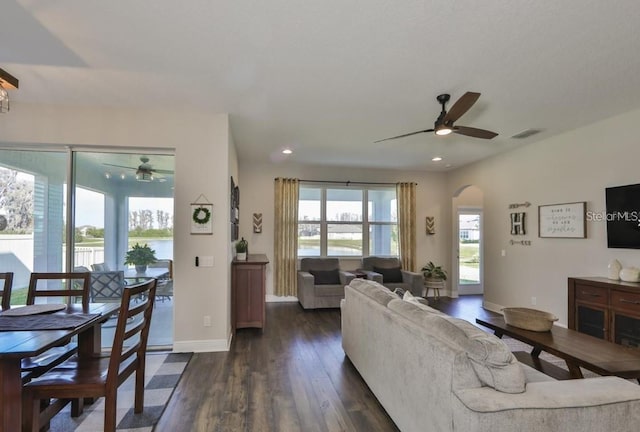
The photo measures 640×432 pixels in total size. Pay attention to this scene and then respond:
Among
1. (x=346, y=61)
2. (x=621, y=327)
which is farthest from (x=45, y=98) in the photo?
(x=621, y=327)

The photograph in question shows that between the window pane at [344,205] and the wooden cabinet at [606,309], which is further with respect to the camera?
the window pane at [344,205]

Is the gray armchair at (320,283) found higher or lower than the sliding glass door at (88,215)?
lower

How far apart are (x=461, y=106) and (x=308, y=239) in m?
4.34

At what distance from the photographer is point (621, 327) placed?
3.29 m

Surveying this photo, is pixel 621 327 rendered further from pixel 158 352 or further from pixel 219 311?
pixel 158 352

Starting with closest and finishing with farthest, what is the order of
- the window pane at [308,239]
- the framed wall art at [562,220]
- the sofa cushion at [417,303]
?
the sofa cushion at [417,303]
the framed wall art at [562,220]
the window pane at [308,239]

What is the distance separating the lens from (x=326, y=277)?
5848 mm

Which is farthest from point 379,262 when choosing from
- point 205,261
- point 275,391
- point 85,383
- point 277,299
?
point 85,383

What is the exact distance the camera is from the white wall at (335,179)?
20.5 ft

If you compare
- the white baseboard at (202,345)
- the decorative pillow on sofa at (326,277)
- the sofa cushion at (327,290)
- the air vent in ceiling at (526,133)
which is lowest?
the white baseboard at (202,345)

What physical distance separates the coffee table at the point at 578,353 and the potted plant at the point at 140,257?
3.73 metres

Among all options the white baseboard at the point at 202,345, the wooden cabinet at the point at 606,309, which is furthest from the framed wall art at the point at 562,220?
the white baseboard at the point at 202,345

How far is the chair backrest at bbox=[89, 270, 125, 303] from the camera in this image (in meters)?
3.63

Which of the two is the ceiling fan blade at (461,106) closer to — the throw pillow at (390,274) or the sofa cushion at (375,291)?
the sofa cushion at (375,291)
